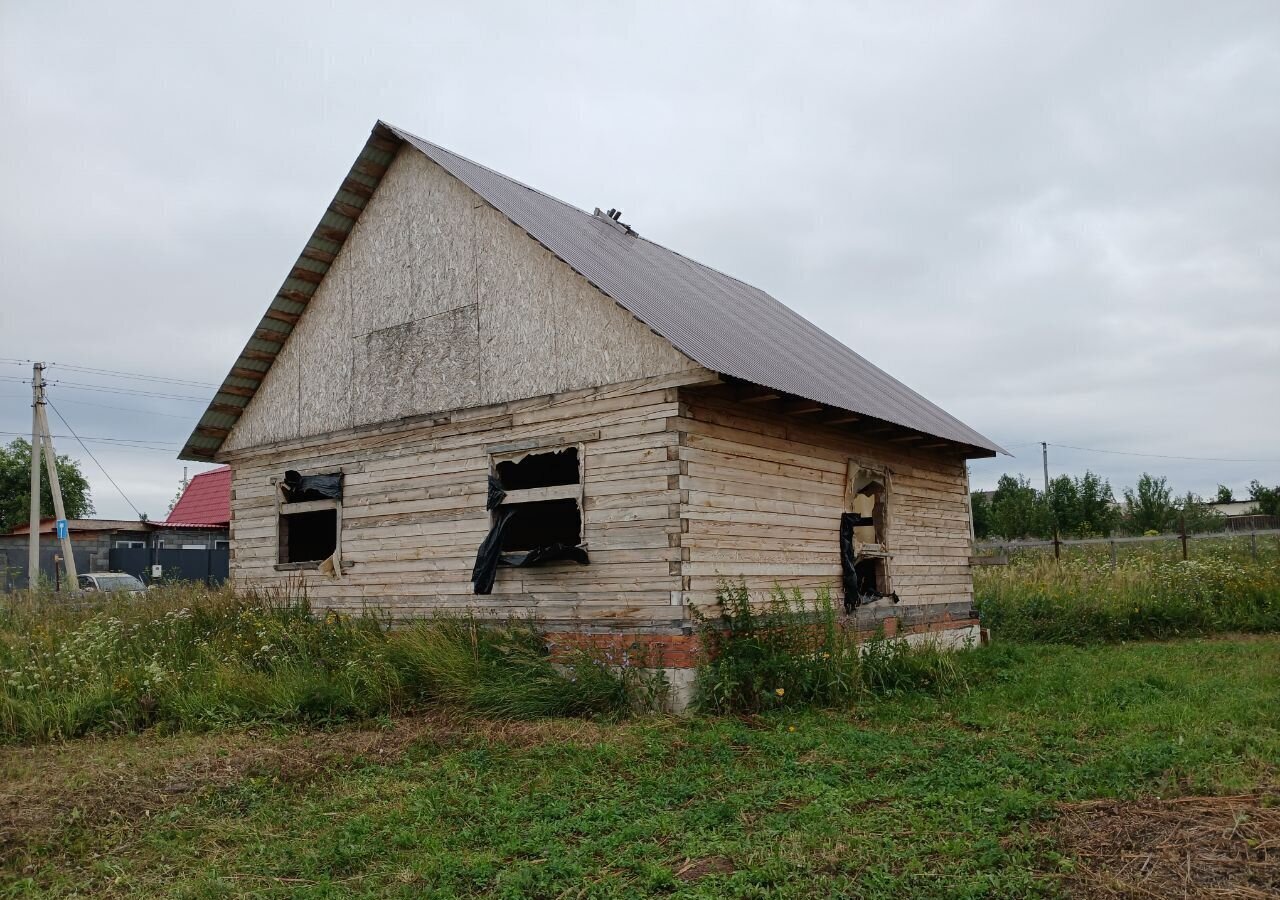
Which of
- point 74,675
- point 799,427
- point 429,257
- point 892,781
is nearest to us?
point 892,781

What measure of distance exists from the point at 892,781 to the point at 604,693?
3315 millimetres

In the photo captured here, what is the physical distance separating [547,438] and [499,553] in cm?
137

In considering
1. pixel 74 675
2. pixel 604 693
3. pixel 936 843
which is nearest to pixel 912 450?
pixel 604 693

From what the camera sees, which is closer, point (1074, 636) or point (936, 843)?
point (936, 843)

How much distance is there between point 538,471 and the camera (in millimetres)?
12172

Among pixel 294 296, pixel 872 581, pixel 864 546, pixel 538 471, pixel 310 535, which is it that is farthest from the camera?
pixel 310 535

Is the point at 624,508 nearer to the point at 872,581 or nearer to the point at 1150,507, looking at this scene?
the point at 872,581

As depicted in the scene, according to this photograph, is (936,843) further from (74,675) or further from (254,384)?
(254,384)

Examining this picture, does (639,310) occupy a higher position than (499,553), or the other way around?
(639,310)

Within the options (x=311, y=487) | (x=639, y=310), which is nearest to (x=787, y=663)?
(x=639, y=310)

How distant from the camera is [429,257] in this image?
12484 millimetres

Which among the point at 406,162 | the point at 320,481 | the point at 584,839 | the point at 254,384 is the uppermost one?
the point at 406,162

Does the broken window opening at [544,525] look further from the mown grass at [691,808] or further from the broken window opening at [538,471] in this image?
the mown grass at [691,808]

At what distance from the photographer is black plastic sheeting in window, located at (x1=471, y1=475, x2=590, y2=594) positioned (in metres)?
10.4
